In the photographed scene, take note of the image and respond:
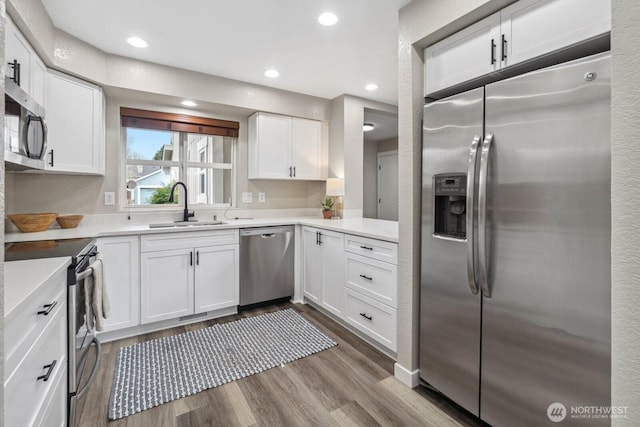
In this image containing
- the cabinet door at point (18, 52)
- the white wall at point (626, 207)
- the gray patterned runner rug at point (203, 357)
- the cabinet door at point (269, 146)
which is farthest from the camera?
the cabinet door at point (269, 146)

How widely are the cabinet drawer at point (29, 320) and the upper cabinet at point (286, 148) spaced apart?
2.41m

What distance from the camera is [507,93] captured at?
4.63 ft

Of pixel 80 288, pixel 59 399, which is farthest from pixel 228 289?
pixel 59 399

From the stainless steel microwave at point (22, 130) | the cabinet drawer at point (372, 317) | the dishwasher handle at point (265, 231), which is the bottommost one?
the cabinet drawer at point (372, 317)

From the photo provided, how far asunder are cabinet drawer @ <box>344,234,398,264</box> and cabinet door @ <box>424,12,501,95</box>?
1059 millimetres

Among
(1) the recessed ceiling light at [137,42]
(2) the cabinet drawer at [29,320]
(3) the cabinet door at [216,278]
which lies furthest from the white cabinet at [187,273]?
(1) the recessed ceiling light at [137,42]

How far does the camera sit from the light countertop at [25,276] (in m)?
0.89

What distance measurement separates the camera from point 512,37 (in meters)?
1.47

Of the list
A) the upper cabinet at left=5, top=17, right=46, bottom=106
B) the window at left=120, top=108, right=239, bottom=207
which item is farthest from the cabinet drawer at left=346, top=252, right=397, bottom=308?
the upper cabinet at left=5, top=17, right=46, bottom=106

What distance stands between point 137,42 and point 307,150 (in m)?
1.99

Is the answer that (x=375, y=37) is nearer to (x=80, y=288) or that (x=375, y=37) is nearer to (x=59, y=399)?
(x=80, y=288)

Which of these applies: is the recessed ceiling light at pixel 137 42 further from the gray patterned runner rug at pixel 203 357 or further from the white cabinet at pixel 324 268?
the gray patterned runner rug at pixel 203 357

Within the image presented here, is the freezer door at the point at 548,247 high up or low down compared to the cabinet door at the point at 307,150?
down

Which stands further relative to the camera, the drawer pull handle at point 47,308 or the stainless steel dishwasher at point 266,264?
the stainless steel dishwasher at point 266,264
